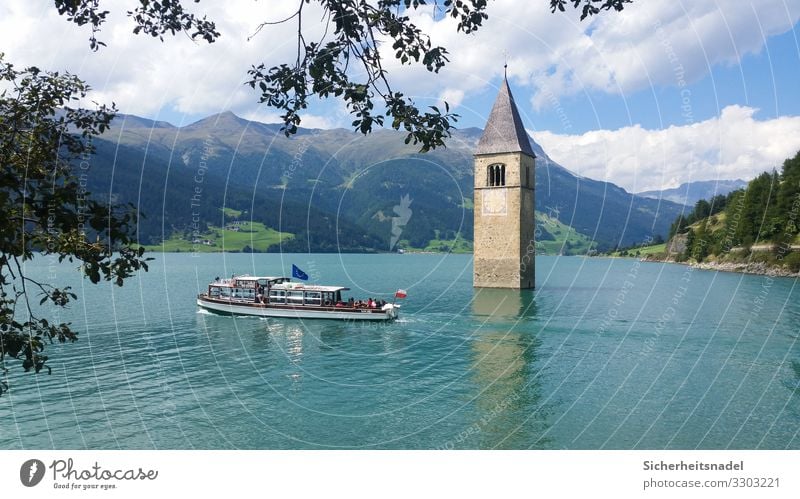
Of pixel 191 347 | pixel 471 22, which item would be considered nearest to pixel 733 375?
pixel 471 22

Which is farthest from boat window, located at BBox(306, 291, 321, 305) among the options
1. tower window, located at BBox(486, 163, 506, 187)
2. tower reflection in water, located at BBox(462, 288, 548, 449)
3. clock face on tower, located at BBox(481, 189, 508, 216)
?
tower window, located at BBox(486, 163, 506, 187)

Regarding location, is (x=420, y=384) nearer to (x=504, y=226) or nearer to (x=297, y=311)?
(x=297, y=311)

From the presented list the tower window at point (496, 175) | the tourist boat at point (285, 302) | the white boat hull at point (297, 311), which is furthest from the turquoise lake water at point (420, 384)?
the tower window at point (496, 175)

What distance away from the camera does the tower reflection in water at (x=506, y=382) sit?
2156 centimetres

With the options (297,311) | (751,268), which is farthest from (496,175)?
(751,268)

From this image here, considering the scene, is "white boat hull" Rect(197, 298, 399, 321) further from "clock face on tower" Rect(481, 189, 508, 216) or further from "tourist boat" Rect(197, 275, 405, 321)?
"clock face on tower" Rect(481, 189, 508, 216)

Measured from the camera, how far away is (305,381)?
3025 centimetres

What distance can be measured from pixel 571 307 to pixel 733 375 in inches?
1222

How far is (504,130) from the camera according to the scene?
3068 inches

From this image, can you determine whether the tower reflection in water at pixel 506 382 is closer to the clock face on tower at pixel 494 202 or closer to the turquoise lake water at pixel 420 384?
the turquoise lake water at pixel 420 384

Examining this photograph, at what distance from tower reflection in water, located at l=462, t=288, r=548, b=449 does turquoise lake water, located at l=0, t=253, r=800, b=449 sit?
0.41 feet

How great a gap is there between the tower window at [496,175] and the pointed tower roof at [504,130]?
198 cm

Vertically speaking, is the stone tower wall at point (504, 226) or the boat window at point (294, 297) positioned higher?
the stone tower wall at point (504, 226)

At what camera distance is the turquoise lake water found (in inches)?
850
